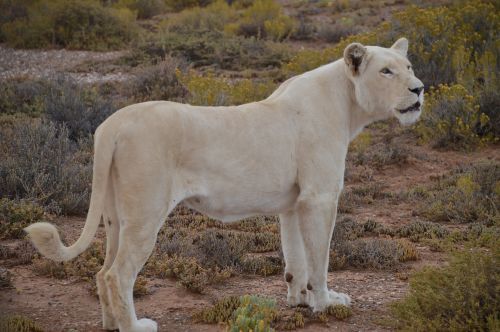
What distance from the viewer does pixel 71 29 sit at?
19.6 m

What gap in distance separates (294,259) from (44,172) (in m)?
4.26

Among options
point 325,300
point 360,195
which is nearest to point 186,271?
point 325,300

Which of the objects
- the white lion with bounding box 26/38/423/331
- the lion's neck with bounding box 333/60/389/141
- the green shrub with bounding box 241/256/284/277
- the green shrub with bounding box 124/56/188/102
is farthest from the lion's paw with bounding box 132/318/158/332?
the green shrub with bounding box 124/56/188/102

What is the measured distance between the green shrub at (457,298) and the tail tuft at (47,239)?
7.97ft

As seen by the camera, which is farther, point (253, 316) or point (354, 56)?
point (354, 56)

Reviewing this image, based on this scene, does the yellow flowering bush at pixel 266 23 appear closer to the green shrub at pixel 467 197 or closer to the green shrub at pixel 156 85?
the green shrub at pixel 156 85

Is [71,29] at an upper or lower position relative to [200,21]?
lower

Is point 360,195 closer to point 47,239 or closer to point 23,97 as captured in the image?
point 47,239

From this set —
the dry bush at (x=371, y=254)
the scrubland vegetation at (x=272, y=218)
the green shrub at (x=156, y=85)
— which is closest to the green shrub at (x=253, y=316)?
the scrubland vegetation at (x=272, y=218)

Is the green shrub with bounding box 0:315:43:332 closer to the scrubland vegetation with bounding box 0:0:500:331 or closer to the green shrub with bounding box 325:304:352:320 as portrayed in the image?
the scrubland vegetation with bounding box 0:0:500:331

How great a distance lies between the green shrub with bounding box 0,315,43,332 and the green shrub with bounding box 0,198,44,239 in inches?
92.1

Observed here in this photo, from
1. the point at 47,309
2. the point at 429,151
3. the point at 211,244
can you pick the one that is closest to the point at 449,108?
the point at 429,151

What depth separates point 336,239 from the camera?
7379mm

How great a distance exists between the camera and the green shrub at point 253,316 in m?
4.65
